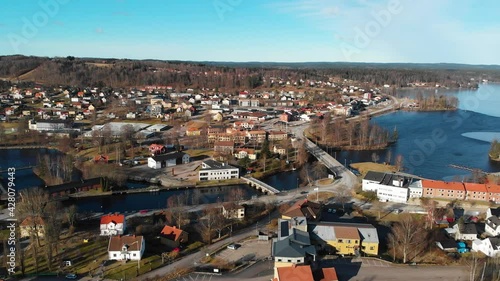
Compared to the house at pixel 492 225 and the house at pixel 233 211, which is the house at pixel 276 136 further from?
the house at pixel 492 225

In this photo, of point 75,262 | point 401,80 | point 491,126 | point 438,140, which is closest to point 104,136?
point 75,262

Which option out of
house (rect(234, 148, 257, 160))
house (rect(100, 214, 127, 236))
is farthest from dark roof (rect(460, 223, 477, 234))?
house (rect(234, 148, 257, 160))

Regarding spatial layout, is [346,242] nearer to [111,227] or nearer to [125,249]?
[125,249]

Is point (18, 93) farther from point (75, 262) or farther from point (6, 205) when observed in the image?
point (75, 262)

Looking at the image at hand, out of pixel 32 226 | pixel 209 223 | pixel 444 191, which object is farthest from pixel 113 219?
pixel 444 191

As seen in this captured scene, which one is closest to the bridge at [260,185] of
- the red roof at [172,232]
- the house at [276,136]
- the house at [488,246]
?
the red roof at [172,232]

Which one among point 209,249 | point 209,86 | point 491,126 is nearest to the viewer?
point 209,249
